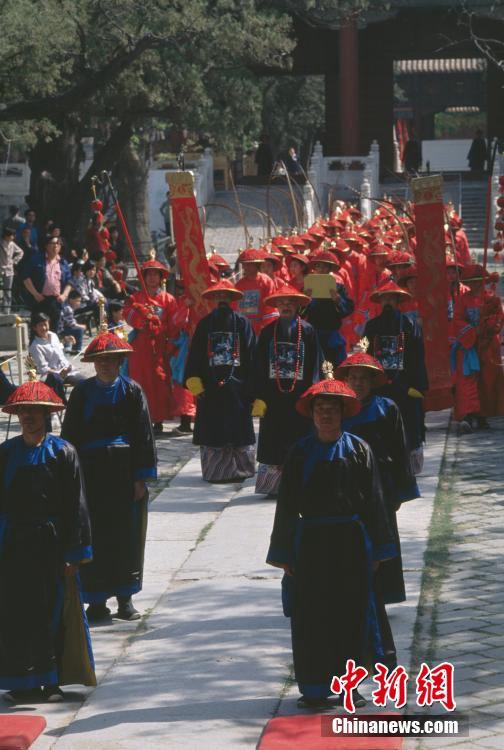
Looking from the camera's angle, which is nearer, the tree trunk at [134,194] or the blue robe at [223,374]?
→ the blue robe at [223,374]

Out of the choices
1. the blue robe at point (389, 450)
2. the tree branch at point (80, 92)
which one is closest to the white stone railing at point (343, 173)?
the tree branch at point (80, 92)

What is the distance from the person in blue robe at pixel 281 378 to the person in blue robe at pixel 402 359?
1.78 ft

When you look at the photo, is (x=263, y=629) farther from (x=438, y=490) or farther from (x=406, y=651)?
(x=438, y=490)

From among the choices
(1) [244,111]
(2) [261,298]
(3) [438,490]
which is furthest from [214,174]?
(3) [438,490]

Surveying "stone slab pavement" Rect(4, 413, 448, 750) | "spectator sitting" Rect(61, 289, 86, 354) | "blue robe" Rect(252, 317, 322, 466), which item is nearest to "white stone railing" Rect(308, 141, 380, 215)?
"spectator sitting" Rect(61, 289, 86, 354)

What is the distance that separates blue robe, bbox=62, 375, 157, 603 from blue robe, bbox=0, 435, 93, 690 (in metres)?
1.14

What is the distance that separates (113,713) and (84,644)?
39 centimetres

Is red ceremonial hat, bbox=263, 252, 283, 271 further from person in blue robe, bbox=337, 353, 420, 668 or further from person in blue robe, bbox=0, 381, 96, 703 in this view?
person in blue robe, bbox=0, 381, 96, 703

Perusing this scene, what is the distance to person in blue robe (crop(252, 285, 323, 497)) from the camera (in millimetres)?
10812

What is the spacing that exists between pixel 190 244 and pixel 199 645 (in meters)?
6.02

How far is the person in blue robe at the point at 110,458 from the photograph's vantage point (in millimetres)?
8117

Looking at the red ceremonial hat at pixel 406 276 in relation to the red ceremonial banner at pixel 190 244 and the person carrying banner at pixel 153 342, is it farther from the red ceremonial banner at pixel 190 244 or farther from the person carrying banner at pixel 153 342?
the person carrying banner at pixel 153 342

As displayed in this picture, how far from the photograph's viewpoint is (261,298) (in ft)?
44.8

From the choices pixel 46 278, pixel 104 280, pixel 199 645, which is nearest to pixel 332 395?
pixel 199 645
